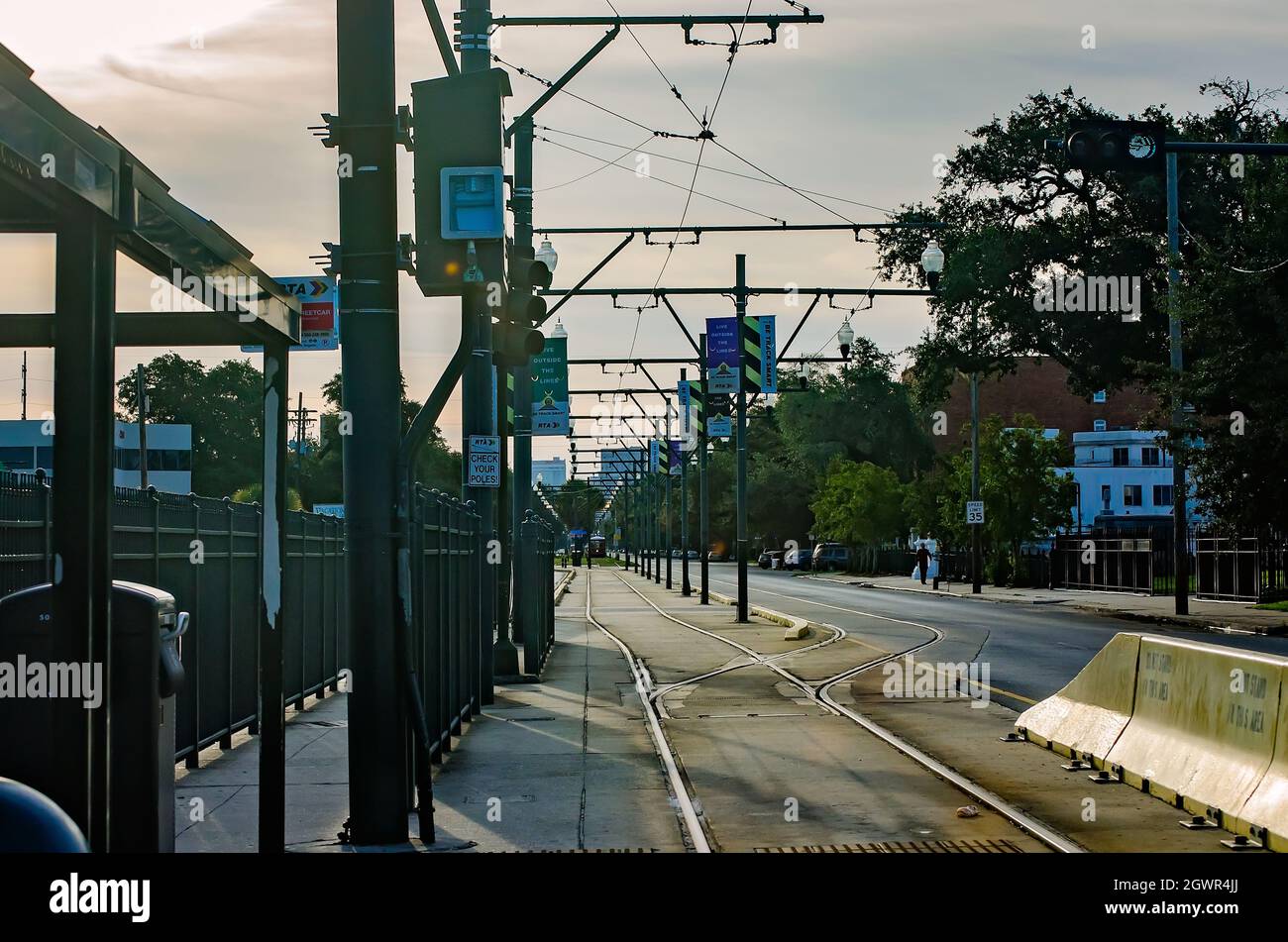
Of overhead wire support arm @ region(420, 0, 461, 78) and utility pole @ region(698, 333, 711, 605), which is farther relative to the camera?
utility pole @ region(698, 333, 711, 605)

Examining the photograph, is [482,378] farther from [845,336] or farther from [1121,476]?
[1121,476]

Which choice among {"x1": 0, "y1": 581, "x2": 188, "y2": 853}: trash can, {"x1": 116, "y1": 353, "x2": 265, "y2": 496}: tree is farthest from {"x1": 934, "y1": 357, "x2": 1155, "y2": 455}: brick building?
{"x1": 0, "y1": 581, "x2": 188, "y2": 853}: trash can

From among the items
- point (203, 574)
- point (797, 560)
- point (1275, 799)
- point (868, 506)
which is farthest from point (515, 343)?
point (797, 560)

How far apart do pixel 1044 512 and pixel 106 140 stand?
56.5 metres

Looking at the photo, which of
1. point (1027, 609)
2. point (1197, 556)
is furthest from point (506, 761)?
point (1197, 556)

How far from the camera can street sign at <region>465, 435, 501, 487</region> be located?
1694cm

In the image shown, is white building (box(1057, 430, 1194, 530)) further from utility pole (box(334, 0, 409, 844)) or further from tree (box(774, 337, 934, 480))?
utility pole (box(334, 0, 409, 844))

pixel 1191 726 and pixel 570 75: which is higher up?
pixel 570 75

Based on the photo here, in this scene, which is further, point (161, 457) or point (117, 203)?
point (161, 457)

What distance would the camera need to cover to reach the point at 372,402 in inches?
348

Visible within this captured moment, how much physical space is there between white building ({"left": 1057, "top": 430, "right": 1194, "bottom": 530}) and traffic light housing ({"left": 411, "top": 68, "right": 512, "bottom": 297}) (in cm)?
9902

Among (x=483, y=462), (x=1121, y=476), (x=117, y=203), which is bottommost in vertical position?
(x=483, y=462)

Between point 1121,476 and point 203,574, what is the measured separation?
329 ft

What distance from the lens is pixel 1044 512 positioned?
2317 inches
